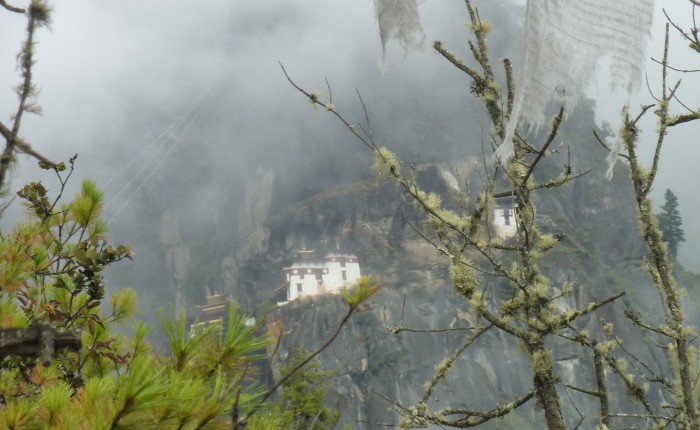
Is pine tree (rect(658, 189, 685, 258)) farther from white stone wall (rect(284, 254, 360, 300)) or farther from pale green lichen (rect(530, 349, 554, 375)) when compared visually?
pale green lichen (rect(530, 349, 554, 375))

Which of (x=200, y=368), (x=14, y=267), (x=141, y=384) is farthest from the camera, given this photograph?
(x=14, y=267)

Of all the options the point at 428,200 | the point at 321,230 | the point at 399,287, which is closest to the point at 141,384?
the point at 428,200

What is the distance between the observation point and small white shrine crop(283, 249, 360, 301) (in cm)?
4278

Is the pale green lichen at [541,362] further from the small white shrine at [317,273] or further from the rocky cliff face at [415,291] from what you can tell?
the small white shrine at [317,273]

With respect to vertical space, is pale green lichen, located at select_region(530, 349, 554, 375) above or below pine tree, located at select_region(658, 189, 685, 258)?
below

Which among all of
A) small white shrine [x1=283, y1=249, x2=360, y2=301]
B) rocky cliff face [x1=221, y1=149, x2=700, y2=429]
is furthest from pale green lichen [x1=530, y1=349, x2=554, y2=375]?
small white shrine [x1=283, y1=249, x2=360, y2=301]

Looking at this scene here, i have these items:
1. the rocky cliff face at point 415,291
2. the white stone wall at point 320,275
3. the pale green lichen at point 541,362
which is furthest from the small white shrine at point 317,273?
the pale green lichen at point 541,362

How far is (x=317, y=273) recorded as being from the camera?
4328cm

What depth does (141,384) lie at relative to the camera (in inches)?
50.7

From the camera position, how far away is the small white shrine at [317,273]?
42.8 m

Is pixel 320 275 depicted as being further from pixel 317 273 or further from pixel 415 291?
pixel 415 291

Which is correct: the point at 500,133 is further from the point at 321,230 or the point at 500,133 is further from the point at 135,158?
the point at 135,158

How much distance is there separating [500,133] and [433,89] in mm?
57296

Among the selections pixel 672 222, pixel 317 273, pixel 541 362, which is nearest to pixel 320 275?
pixel 317 273
